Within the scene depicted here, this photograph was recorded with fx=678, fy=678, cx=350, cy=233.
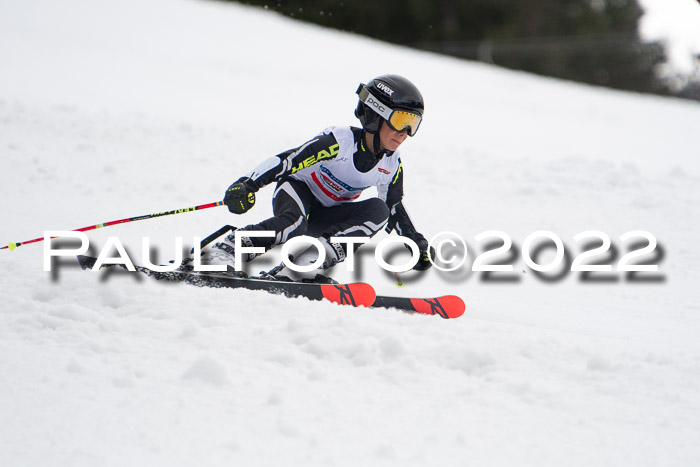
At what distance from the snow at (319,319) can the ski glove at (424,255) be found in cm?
21

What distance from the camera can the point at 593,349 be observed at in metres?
3.19

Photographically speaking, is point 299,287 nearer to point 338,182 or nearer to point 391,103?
Result: point 338,182

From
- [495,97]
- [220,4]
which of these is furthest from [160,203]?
[220,4]

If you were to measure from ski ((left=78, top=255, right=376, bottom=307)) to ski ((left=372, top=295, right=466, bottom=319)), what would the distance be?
0.16 m

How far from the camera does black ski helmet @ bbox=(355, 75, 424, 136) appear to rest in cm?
428

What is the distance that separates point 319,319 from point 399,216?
1.81 meters

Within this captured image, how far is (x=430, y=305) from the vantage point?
393 centimetres

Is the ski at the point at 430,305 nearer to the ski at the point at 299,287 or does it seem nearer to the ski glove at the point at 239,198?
the ski at the point at 299,287

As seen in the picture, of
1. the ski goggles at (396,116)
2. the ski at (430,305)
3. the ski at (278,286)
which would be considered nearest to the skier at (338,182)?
the ski goggles at (396,116)

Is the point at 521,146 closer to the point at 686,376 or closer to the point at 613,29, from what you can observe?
the point at 686,376

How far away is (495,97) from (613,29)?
19.8 metres

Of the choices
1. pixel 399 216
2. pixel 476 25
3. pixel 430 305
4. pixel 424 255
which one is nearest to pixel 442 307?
pixel 430 305

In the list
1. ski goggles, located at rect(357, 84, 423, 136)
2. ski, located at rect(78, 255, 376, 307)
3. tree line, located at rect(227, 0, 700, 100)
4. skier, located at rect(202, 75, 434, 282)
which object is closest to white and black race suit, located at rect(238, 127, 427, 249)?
skier, located at rect(202, 75, 434, 282)

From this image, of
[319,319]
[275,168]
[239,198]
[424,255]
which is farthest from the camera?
[424,255]
